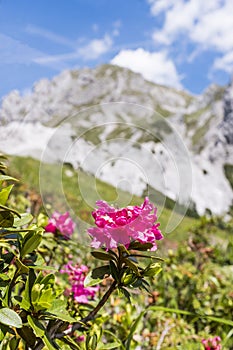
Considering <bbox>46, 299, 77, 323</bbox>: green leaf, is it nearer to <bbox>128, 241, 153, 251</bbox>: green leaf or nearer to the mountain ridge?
<bbox>128, 241, 153, 251</bbox>: green leaf

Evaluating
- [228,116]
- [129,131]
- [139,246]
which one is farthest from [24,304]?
[228,116]

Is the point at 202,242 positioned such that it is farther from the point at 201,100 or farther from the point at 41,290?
the point at 201,100

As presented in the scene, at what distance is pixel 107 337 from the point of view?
6.79ft

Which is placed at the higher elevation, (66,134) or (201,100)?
(201,100)

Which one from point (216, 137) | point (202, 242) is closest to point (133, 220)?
point (202, 242)

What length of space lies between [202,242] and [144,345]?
240 centimetres

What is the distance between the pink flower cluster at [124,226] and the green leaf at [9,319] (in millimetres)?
252

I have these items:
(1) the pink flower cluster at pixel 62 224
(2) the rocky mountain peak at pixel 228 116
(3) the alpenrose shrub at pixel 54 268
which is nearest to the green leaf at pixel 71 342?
(3) the alpenrose shrub at pixel 54 268

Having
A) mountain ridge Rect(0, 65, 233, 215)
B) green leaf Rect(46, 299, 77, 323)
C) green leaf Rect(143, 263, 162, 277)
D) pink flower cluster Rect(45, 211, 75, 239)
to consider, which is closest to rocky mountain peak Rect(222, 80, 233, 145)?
mountain ridge Rect(0, 65, 233, 215)

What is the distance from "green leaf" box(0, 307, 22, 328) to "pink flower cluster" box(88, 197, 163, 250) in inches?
9.9

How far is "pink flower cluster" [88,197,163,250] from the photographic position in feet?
3.21

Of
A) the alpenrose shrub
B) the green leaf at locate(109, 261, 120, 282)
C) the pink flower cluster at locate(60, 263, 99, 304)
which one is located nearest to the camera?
the alpenrose shrub

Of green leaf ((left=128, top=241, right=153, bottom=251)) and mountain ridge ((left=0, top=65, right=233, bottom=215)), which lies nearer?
green leaf ((left=128, top=241, right=153, bottom=251))

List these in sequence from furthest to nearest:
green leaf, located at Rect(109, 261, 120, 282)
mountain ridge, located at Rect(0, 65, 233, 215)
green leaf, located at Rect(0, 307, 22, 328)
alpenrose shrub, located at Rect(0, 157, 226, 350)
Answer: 1. mountain ridge, located at Rect(0, 65, 233, 215)
2. green leaf, located at Rect(109, 261, 120, 282)
3. alpenrose shrub, located at Rect(0, 157, 226, 350)
4. green leaf, located at Rect(0, 307, 22, 328)
